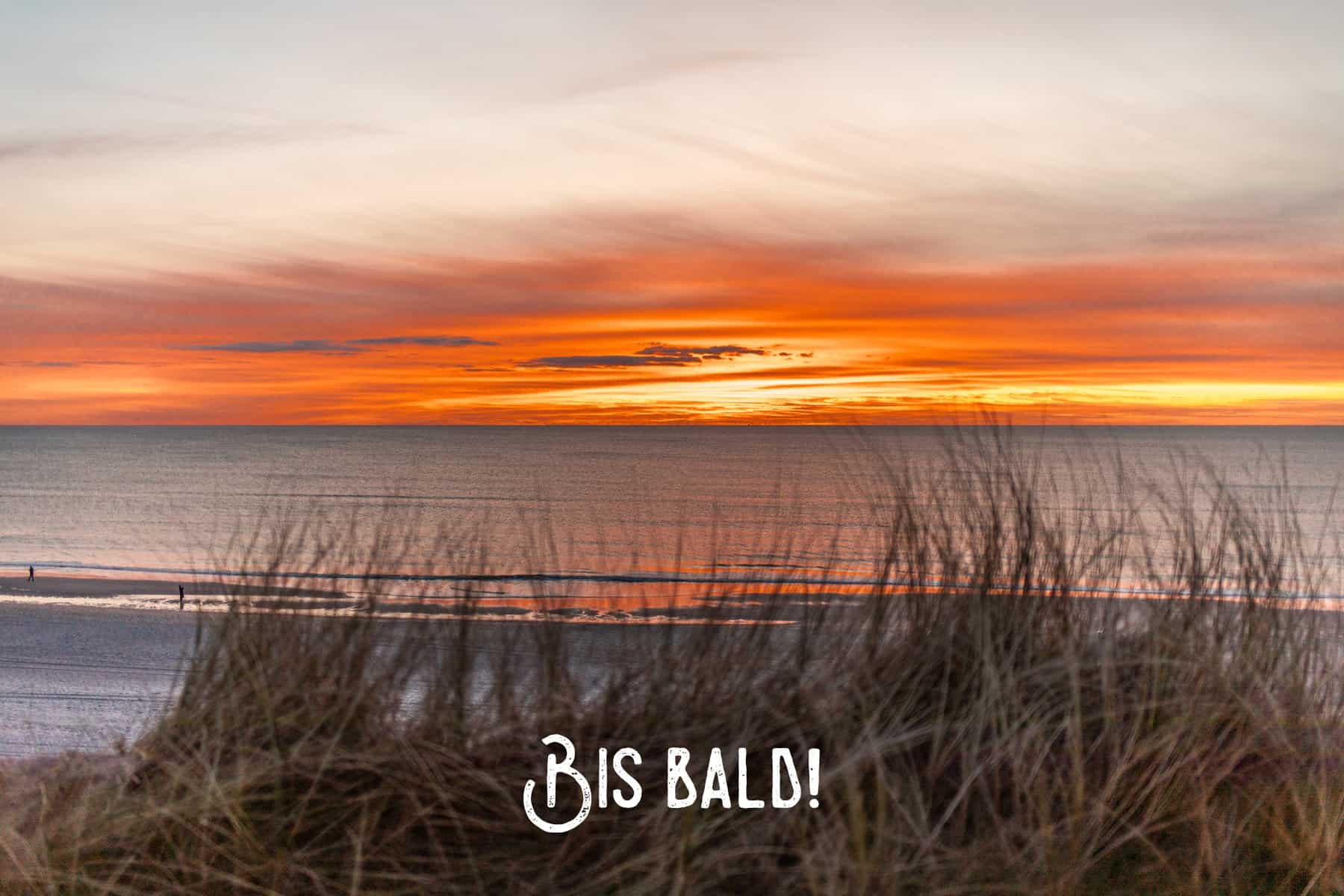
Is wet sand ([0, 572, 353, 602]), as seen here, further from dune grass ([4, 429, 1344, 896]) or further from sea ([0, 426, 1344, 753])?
dune grass ([4, 429, 1344, 896])

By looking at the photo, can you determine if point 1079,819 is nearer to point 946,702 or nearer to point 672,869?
point 946,702

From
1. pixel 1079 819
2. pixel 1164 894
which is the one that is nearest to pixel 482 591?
pixel 1079 819

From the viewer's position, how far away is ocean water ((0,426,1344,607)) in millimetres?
5297

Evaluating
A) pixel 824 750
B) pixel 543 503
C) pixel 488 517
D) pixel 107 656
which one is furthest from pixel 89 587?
pixel 543 503

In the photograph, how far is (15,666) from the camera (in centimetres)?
1053

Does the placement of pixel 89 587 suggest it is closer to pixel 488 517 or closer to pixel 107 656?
pixel 107 656

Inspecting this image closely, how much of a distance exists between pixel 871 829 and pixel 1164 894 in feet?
3.32

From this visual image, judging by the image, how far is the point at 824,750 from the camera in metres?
3.81

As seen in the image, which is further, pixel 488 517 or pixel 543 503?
pixel 543 503

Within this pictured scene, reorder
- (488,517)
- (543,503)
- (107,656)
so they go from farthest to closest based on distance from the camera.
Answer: (543,503)
(107,656)
(488,517)

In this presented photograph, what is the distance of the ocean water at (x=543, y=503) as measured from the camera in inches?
209

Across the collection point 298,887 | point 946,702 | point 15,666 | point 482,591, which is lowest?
point 15,666

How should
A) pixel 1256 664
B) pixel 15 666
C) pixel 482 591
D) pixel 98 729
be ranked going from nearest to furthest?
pixel 1256 664 → pixel 482 591 → pixel 98 729 → pixel 15 666

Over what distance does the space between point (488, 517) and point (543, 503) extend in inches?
1397
